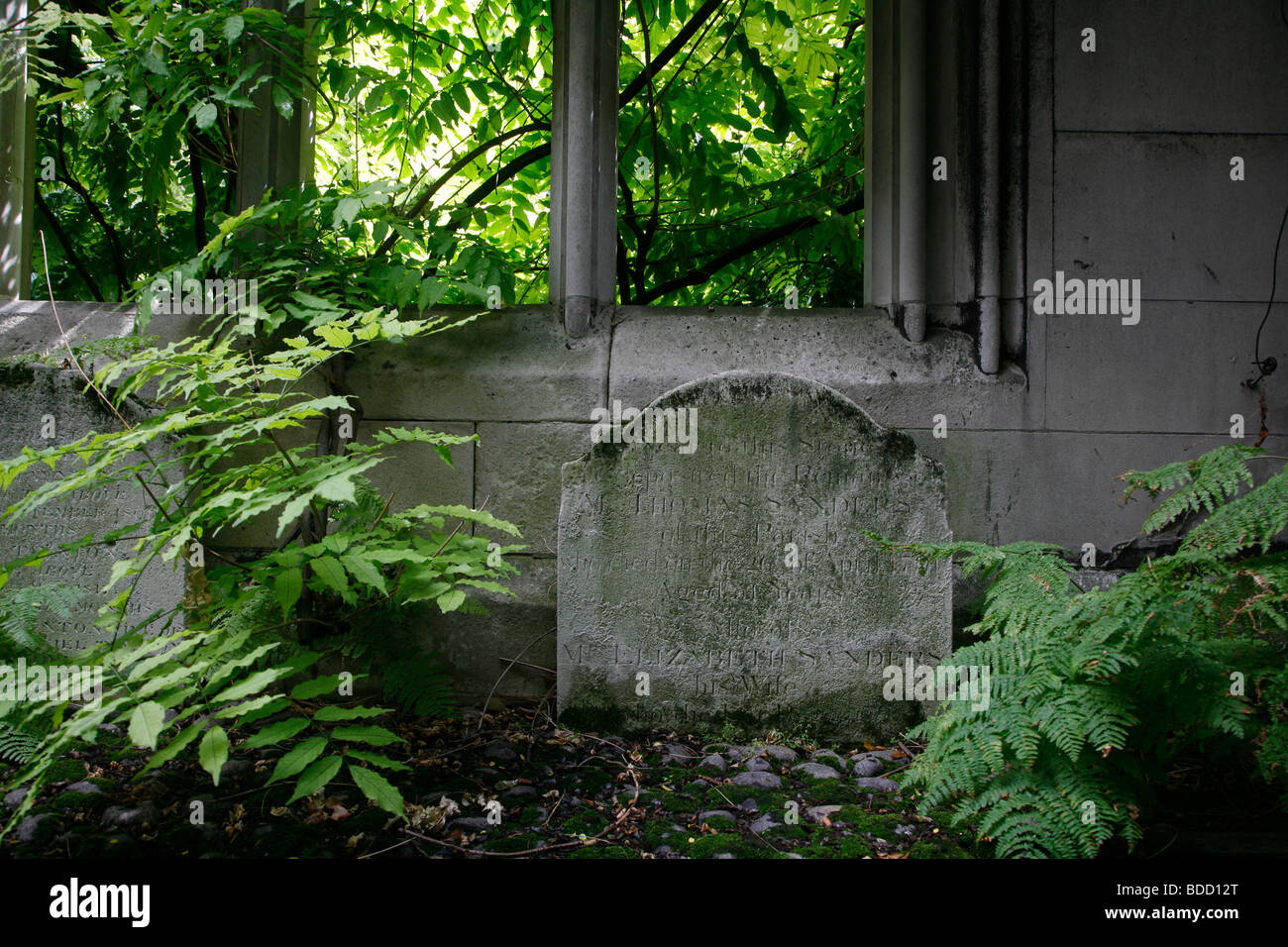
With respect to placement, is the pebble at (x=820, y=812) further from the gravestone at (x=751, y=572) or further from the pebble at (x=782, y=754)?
the gravestone at (x=751, y=572)

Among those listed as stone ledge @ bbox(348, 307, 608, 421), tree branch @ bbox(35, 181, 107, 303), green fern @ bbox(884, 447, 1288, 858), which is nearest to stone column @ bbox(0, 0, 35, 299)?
tree branch @ bbox(35, 181, 107, 303)

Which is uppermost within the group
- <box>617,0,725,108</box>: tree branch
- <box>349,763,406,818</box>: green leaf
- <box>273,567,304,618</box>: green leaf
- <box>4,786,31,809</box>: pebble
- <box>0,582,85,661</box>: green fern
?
<box>617,0,725,108</box>: tree branch

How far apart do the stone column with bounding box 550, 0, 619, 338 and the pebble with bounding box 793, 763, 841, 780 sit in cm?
212

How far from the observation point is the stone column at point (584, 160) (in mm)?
4094

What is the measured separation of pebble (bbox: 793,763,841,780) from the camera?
3.14 m

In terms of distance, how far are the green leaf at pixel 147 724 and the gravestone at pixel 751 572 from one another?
1662 millimetres

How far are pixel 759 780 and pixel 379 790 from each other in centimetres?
133

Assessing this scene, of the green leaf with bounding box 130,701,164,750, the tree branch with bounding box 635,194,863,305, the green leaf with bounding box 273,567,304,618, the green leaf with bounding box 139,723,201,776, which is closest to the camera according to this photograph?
the green leaf with bounding box 130,701,164,750

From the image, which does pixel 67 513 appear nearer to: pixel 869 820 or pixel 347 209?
pixel 347 209

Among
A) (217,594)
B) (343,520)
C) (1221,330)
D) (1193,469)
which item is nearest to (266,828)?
(217,594)

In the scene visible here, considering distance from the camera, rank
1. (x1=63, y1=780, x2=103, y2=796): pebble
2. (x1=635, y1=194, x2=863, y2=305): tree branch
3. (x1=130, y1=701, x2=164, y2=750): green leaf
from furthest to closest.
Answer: (x1=635, y1=194, x2=863, y2=305): tree branch < (x1=63, y1=780, x2=103, y2=796): pebble < (x1=130, y1=701, x2=164, y2=750): green leaf

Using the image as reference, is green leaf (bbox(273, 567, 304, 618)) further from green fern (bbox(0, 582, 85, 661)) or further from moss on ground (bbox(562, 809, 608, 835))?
moss on ground (bbox(562, 809, 608, 835))

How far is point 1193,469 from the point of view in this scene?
301 centimetres

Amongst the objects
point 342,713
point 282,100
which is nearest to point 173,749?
point 342,713
